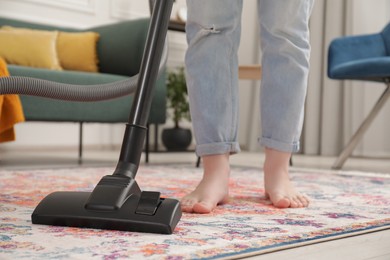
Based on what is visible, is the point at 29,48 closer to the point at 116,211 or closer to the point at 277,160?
the point at 277,160

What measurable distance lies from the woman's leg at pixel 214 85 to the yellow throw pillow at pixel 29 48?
6.33 ft

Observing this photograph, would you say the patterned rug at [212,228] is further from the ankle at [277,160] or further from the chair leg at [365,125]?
the chair leg at [365,125]

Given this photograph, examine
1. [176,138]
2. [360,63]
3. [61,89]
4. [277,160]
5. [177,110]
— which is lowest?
[176,138]

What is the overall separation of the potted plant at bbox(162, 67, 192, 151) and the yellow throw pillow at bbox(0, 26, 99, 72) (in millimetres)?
945

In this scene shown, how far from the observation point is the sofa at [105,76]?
7.97 ft

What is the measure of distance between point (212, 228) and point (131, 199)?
0.14 meters

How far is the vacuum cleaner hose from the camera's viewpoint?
3.88ft

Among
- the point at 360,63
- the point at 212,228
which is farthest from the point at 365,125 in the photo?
the point at 212,228

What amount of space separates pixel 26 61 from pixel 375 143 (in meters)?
2.39

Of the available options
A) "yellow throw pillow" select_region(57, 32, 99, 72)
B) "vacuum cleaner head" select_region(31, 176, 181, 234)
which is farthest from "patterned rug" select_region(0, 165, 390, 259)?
"yellow throw pillow" select_region(57, 32, 99, 72)

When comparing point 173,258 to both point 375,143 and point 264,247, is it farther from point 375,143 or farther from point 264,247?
point 375,143

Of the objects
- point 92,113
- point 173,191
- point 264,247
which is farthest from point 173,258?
point 92,113

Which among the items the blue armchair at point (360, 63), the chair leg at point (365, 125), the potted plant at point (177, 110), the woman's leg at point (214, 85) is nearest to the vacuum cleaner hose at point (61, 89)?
the woman's leg at point (214, 85)

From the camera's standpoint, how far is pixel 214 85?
3.92ft
